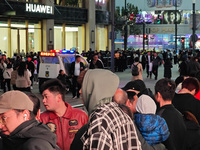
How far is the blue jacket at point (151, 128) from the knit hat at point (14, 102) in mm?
1385

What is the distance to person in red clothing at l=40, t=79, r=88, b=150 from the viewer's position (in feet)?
15.3

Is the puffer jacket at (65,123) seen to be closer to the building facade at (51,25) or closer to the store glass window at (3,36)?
the building facade at (51,25)

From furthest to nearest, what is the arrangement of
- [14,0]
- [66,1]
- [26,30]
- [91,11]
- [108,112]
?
1. [91,11]
2. [66,1]
3. [26,30]
4. [14,0]
5. [108,112]

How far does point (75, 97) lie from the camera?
17703 millimetres

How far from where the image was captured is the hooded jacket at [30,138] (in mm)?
3000

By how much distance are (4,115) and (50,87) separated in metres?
1.67

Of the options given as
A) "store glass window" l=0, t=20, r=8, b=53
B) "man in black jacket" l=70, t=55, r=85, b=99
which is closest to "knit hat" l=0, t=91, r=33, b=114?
"man in black jacket" l=70, t=55, r=85, b=99

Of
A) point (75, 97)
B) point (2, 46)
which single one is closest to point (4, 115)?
point (75, 97)

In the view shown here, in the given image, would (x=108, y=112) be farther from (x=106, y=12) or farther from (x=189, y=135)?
(x=106, y=12)

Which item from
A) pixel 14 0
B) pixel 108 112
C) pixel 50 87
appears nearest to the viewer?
pixel 108 112

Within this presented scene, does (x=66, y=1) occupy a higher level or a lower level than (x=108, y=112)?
higher

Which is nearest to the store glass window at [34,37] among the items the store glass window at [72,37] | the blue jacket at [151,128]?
the store glass window at [72,37]

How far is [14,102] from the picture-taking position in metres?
3.16

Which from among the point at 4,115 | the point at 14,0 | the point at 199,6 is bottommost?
the point at 4,115
